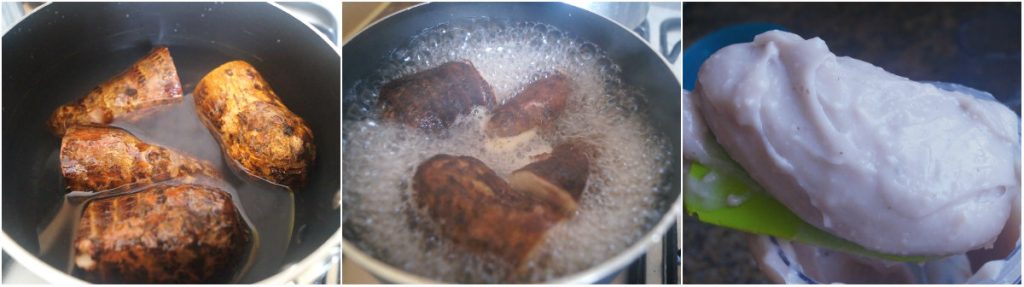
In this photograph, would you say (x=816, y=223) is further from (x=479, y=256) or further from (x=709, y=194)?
(x=479, y=256)

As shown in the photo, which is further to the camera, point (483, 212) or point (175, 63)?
point (175, 63)

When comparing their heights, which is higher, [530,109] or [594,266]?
[530,109]

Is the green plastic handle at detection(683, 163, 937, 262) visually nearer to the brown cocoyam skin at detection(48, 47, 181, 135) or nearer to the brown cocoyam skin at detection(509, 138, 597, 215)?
the brown cocoyam skin at detection(509, 138, 597, 215)

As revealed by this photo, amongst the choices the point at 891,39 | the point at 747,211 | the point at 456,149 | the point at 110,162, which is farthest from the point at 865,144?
the point at 110,162

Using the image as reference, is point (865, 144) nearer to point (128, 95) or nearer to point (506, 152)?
point (506, 152)

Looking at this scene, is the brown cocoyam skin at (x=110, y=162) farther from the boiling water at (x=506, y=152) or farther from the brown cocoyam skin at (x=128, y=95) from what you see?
the boiling water at (x=506, y=152)

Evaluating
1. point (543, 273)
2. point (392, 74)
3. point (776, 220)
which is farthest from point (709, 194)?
point (392, 74)

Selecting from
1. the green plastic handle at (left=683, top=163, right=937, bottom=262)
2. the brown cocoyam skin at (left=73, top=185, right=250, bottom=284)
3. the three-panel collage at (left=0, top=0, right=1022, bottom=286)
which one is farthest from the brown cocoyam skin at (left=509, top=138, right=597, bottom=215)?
the brown cocoyam skin at (left=73, top=185, right=250, bottom=284)
